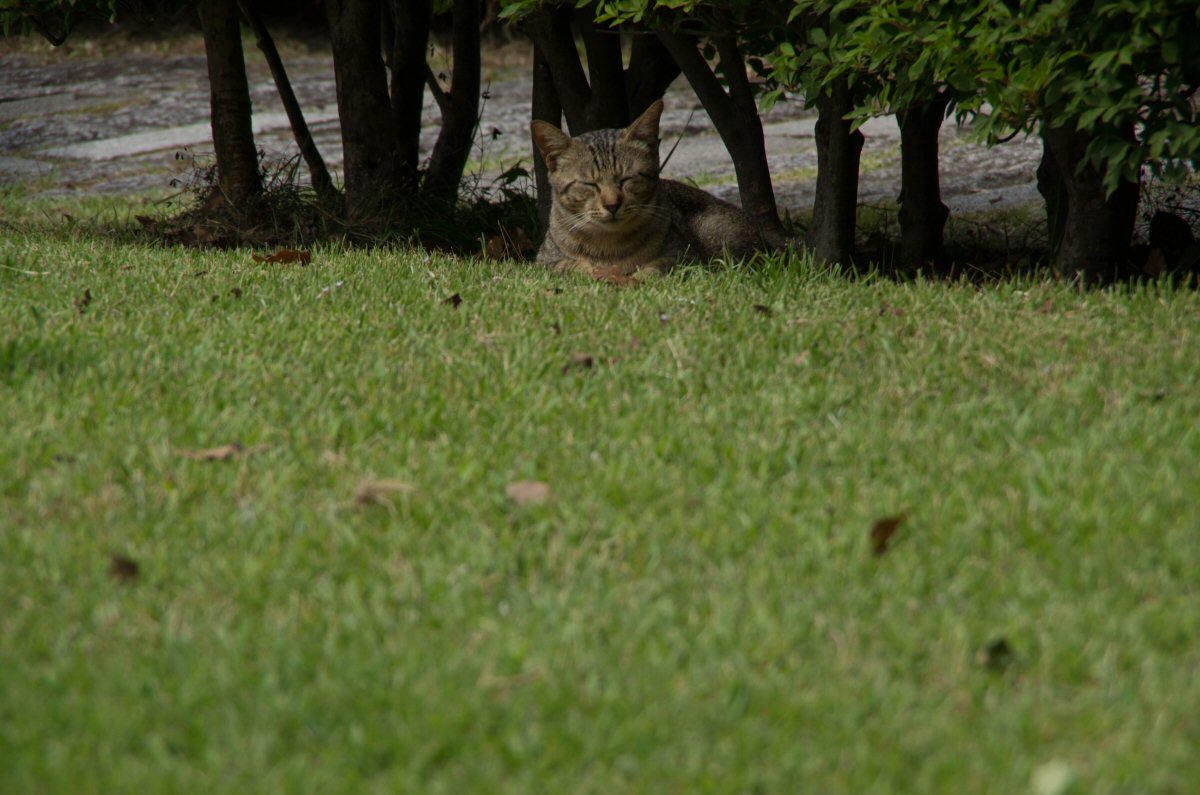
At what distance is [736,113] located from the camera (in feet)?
19.4

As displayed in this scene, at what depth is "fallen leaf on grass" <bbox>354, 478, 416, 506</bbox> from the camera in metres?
2.74

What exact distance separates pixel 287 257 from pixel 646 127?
170 cm

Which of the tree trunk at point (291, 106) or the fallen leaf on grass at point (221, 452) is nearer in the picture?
the fallen leaf on grass at point (221, 452)

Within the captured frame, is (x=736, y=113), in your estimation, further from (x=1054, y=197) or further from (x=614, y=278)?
(x=1054, y=197)

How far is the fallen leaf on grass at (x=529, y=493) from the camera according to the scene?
274cm

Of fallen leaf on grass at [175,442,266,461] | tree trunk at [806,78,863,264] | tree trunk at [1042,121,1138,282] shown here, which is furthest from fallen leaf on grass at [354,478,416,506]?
tree trunk at [806,78,863,264]

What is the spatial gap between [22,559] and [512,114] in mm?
12544

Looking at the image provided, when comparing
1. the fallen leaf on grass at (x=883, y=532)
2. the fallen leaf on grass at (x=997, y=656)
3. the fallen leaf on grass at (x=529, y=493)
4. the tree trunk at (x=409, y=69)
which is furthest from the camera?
the tree trunk at (x=409, y=69)

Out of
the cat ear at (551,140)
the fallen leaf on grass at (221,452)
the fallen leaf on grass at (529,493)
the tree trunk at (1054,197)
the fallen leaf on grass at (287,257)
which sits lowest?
the fallen leaf on grass at (287,257)

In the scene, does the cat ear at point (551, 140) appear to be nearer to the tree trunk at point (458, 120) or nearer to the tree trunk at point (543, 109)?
the tree trunk at point (543, 109)

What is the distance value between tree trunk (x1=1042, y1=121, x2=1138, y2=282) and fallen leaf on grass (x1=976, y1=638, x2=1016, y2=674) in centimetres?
272

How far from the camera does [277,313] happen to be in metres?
4.27

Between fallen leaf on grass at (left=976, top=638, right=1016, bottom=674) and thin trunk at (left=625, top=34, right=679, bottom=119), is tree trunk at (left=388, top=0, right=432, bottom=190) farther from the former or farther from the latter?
fallen leaf on grass at (left=976, top=638, right=1016, bottom=674)

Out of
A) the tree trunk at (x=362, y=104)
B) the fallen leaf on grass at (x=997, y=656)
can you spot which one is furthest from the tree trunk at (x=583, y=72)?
the fallen leaf on grass at (x=997, y=656)
